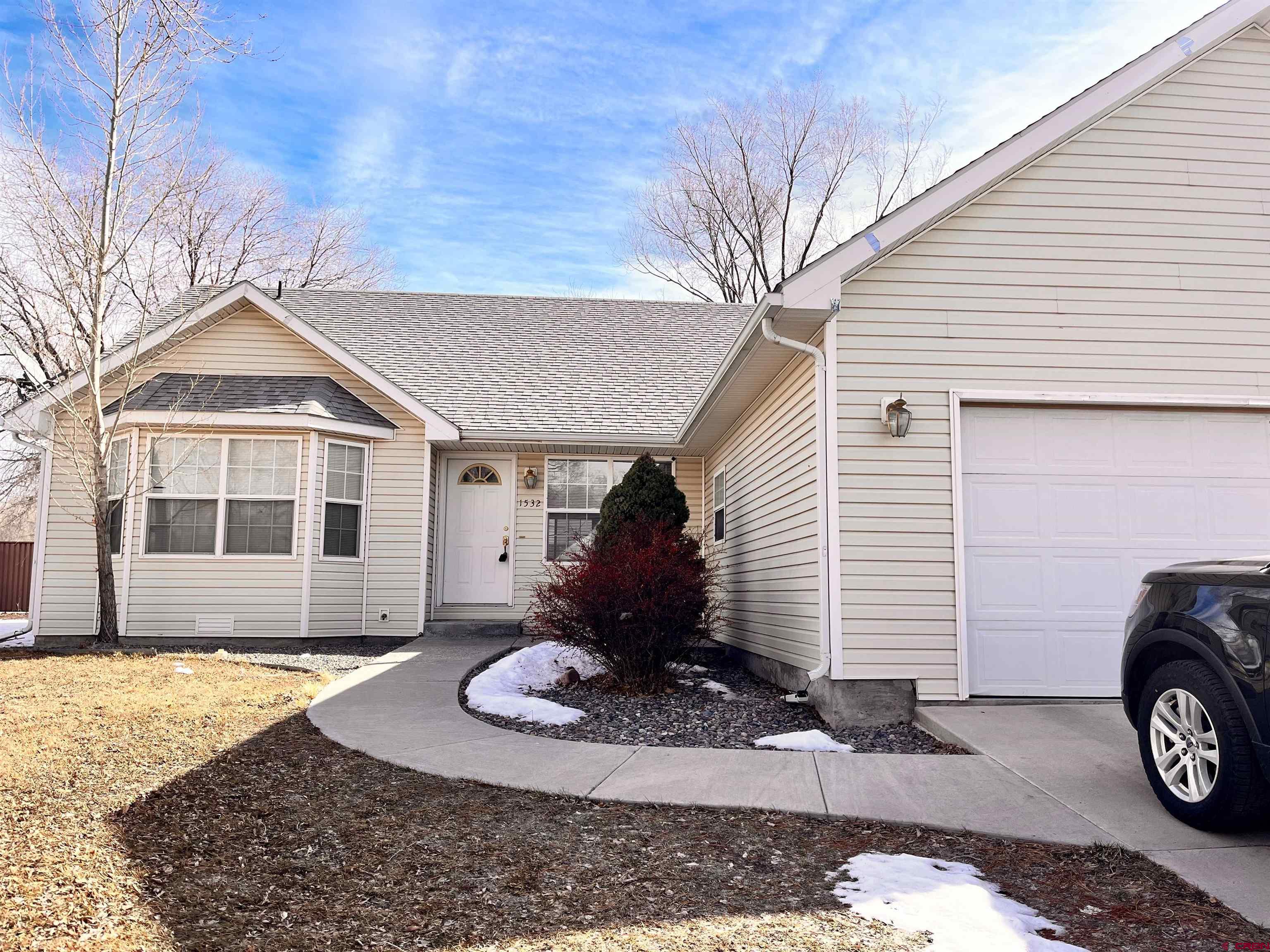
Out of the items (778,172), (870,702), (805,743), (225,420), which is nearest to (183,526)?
(225,420)

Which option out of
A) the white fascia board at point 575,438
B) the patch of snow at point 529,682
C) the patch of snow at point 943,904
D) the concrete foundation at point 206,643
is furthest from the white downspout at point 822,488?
the concrete foundation at point 206,643

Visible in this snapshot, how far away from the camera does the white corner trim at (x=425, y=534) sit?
1137 cm

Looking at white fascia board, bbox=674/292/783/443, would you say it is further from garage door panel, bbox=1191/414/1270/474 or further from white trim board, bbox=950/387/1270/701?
garage door panel, bbox=1191/414/1270/474

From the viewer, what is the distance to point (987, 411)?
257 inches

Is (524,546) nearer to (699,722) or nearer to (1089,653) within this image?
(699,722)

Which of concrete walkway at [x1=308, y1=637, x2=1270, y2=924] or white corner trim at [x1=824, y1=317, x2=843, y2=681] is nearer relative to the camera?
concrete walkway at [x1=308, y1=637, x2=1270, y2=924]

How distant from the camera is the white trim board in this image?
20.6 feet

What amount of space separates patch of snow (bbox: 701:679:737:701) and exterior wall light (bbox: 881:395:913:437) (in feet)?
8.90

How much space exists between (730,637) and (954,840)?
6.67 m

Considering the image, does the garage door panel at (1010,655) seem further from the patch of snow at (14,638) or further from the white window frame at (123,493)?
the patch of snow at (14,638)

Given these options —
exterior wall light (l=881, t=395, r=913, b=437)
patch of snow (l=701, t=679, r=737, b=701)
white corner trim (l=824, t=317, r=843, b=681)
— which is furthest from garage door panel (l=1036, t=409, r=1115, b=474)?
patch of snow (l=701, t=679, r=737, b=701)

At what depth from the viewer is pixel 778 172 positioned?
2489 cm

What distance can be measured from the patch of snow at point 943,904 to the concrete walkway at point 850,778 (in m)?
0.60

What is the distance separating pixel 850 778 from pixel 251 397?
8.88 meters
